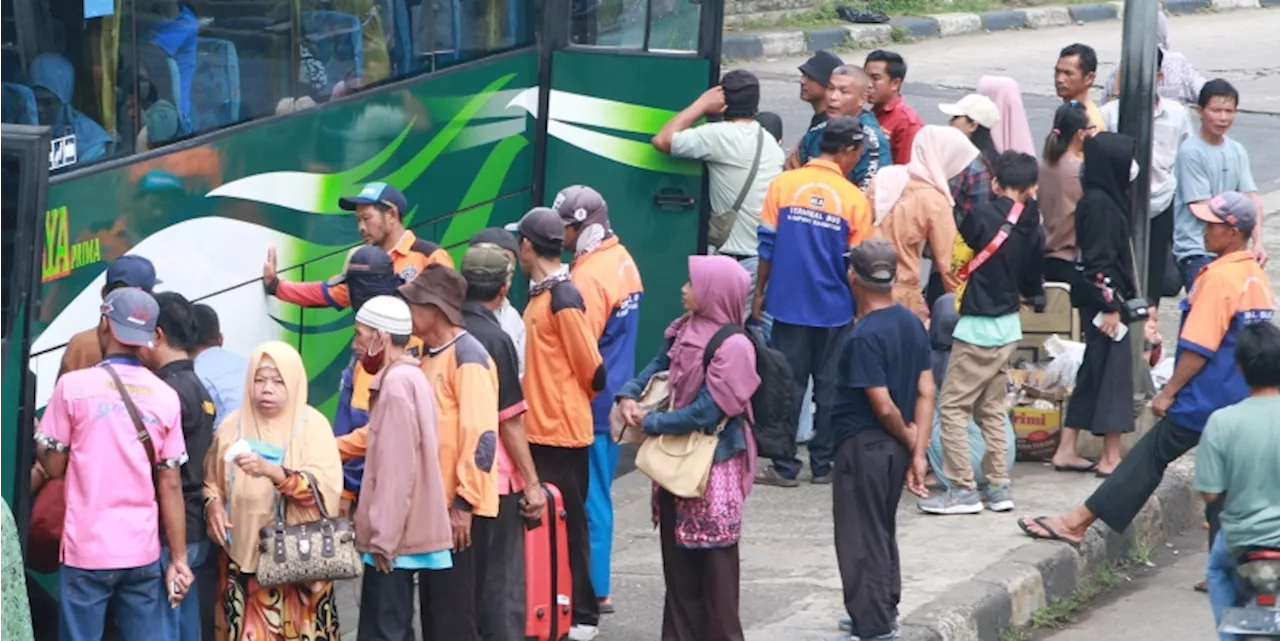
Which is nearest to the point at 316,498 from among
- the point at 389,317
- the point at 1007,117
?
the point at 389,317

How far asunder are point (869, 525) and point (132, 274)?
2.68 m

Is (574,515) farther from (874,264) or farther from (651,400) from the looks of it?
(874,264)

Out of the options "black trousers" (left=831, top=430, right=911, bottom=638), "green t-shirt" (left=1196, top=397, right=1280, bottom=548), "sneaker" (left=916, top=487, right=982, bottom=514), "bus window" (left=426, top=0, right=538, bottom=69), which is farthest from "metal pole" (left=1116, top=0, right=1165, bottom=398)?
"green t-shirt" (left=1196, top=397, right=1280, bottom=548)

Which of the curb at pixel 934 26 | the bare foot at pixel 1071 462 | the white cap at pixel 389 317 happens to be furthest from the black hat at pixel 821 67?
the curb at pixel 934 26

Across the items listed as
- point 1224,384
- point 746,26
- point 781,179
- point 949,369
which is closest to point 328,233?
point 781,179

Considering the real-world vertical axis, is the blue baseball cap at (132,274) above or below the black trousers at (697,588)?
above

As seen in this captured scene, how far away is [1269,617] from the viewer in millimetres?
6719

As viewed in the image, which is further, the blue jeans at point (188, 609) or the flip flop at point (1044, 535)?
the flip flop at point (1044, 535)

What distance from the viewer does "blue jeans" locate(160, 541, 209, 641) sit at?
652 cm

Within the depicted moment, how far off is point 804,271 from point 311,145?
7.32ft

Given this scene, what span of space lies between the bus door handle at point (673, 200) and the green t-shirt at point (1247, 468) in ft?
12.7

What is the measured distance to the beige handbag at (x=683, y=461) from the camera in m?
7.13

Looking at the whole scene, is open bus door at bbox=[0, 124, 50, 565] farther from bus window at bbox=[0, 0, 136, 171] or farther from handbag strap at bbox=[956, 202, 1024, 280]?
handbag strap at bbox=[956, 202, 1024, 280]

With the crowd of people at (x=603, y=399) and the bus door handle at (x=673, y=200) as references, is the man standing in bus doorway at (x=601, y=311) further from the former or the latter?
the bus door handle at (x=673, y=200)
